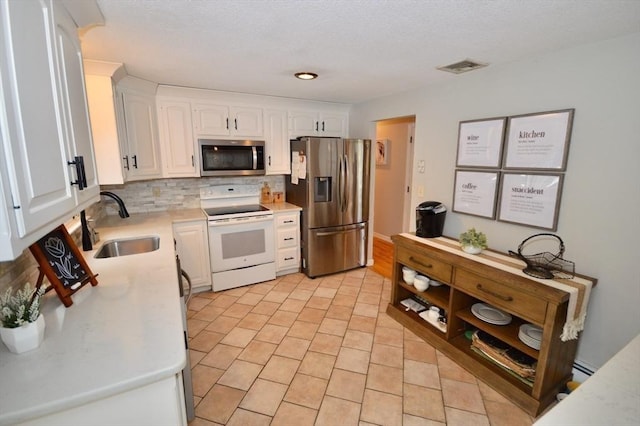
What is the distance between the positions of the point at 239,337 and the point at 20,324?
68.0 inches

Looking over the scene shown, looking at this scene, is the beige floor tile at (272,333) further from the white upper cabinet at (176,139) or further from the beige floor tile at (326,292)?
the white upper cabinet at (176,139)

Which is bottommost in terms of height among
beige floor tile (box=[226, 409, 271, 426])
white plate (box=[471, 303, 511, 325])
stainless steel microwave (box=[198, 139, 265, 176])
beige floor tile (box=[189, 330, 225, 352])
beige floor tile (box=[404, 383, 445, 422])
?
beige floor tile (box=[226, 409, 271, 426])

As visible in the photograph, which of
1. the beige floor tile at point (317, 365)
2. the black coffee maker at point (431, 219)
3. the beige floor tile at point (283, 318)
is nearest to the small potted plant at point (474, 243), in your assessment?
the black coffee maker at point (431, 219)

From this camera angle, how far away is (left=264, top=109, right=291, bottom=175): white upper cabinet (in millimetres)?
3592

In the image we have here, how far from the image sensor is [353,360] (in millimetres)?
2262

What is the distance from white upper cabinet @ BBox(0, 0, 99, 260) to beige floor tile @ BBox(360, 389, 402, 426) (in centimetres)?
188

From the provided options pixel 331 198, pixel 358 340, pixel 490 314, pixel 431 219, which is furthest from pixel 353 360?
pixel 331 198

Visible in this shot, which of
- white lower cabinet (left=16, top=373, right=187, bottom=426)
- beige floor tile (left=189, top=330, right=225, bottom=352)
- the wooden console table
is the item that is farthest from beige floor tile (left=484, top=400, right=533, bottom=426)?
beige floor tile (left=189, top=330, right=225, bottom=352)

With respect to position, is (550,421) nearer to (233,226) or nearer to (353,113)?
(233,226)

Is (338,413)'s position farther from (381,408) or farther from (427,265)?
(427,265)

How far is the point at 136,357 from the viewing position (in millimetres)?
981

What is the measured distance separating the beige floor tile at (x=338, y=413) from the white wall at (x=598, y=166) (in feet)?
5.16

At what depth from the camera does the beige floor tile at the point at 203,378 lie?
1977 mm

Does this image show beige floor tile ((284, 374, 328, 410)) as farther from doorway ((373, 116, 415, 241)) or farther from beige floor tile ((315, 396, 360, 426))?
doorway ((373, 116, 415, 241))
